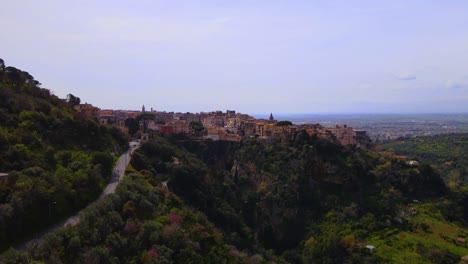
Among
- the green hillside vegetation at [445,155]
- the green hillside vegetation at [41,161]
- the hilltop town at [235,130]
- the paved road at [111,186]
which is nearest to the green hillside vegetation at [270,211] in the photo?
the paved road at [111,186]

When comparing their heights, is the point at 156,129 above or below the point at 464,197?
above

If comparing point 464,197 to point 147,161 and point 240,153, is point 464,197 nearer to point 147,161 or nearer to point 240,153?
point 240,153

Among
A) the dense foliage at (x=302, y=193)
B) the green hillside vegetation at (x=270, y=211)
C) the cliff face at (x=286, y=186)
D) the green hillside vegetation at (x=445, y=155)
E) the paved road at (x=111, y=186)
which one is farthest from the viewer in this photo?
the green hillside vegetation at (x=445, y=155)

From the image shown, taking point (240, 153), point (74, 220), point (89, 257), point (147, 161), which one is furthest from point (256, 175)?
point (89, 257)

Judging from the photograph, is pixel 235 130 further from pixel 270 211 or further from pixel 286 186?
pixel 270 211

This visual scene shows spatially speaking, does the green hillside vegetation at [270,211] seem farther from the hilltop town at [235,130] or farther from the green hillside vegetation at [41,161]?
the hilltop town at [235,130]

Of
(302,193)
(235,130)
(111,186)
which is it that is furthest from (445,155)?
(111,186)

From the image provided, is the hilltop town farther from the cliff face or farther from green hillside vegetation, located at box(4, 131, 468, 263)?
the cliff face
